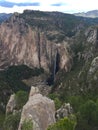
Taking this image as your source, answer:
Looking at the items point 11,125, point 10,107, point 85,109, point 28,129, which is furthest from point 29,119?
point 10,107

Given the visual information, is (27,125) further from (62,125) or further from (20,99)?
(20,99)

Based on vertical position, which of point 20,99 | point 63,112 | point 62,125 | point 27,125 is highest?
point 27,125

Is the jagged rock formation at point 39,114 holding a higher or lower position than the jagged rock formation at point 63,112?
higher

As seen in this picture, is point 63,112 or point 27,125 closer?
point 27,125

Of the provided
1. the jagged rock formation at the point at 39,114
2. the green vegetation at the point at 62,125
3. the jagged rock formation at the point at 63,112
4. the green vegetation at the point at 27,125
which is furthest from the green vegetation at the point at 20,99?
the green vegetation at the point at 27,125

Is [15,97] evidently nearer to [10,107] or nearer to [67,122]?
[10,107]

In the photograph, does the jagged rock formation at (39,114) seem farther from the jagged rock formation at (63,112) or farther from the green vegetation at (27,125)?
the jagged rock formation at (63,112)

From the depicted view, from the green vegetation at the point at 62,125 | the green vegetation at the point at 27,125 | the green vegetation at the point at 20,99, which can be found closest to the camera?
the green vegetation at the point at 27,125

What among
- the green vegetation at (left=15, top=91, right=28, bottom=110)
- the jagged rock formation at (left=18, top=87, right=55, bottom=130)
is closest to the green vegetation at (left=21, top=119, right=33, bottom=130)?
the jagged rock formation at (left=18, top=87, right=55, bottom=130)

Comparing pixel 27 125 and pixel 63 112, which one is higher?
pixel 27 125

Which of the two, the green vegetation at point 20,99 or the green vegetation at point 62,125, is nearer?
the green vegetation at point 62,125

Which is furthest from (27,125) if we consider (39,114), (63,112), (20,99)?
(20,99)
